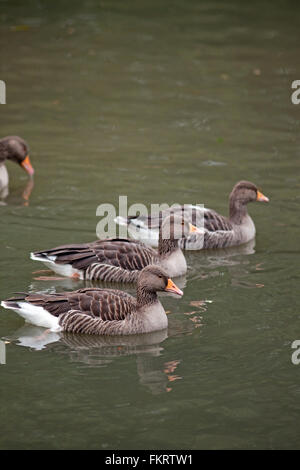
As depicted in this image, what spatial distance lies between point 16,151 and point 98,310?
6.35 metres

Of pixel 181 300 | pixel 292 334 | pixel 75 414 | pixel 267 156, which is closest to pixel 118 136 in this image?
pixel 267 156

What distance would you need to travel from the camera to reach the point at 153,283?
1066 centimetres

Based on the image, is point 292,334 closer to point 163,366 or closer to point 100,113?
point 163,366

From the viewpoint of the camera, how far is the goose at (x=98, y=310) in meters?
10.5

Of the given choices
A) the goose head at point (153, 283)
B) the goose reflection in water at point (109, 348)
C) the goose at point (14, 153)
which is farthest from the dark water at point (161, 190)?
the goose head at point (153, 283)

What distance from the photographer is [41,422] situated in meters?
8.50

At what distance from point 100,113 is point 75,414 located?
460 inches

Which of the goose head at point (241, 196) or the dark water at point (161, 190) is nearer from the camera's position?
the dark water at point (161, 190)

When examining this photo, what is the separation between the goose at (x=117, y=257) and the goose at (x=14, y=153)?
4256 millimetres

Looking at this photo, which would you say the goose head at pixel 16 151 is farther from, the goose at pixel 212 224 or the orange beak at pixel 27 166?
the goose at pixel 212 224

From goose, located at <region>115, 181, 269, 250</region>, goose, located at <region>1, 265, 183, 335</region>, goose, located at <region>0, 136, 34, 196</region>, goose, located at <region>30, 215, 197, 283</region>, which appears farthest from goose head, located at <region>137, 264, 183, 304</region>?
goose, located at <region>0, 136, 34, 196</region>

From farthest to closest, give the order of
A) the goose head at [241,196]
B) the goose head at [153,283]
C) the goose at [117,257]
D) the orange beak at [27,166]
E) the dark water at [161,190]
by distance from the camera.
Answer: the orange beak at [27,166] → the goose head at [241,196] → the goose at [117,257] → the goose head at [153,283] → the dark water at [161,190]

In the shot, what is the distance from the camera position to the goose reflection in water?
9.51 meters

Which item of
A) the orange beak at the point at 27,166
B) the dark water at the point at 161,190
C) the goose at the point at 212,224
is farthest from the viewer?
the orange beak at the point at 27,166
